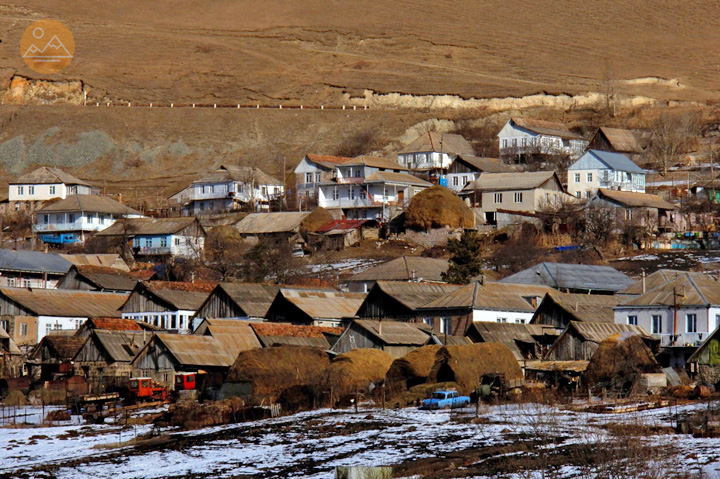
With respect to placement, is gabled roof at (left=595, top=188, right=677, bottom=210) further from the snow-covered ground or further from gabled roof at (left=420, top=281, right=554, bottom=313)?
the snow-covered ground

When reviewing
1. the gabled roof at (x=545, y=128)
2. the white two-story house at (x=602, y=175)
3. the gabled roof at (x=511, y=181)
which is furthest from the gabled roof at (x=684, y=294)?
the gabled roof at (x=545, y=128)

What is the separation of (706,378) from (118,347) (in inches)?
1059

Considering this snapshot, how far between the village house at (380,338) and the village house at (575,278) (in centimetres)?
1472

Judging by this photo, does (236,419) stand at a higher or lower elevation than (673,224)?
lower

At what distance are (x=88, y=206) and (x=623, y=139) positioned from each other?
49897 millimetres

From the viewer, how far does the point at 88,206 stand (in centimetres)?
10506

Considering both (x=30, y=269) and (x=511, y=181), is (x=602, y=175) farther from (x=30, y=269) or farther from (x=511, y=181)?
(x=30, y=269)

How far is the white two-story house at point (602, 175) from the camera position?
98188 mm

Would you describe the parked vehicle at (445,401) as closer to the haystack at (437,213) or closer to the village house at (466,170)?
the haystack at (437,213)

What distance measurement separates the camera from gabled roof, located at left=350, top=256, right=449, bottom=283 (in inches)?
2832

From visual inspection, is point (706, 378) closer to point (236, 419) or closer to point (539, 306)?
point (539, 306)

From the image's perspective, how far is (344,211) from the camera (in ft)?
327

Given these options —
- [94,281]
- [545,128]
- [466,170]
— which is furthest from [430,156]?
[94,281]

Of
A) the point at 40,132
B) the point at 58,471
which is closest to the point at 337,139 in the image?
the point at 40,132
